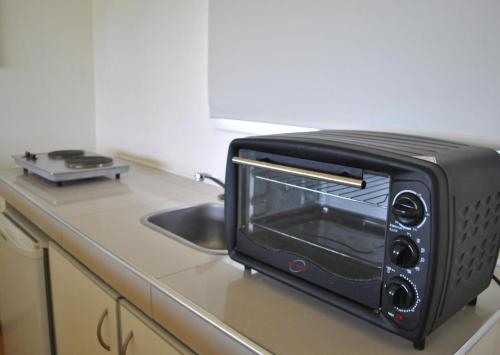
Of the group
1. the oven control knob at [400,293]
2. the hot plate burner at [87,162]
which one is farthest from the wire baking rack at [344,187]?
the hot plate burner at [87,162]

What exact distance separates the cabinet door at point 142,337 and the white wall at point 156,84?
843 millimetres

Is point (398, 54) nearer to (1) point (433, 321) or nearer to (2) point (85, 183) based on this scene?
(1) point (433, 321)

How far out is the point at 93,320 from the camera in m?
1.23

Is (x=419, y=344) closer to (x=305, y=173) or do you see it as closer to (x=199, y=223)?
(x=305, y=173)

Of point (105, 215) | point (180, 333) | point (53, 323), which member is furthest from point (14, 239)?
point (180, 333)

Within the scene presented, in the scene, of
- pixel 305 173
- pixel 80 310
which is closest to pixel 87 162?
pixel 80 310

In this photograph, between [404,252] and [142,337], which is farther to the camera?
[142,337]

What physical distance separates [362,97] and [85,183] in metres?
1.26

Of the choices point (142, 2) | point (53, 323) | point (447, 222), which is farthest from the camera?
point (142, 2)

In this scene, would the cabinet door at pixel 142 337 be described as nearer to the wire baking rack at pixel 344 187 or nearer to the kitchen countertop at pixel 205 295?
the kitchen countertop at pixel 205 295

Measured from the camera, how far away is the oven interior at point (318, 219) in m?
0.81

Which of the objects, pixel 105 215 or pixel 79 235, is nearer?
pixel 79 235

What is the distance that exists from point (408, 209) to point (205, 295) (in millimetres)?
464

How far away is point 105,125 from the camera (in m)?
2.58
